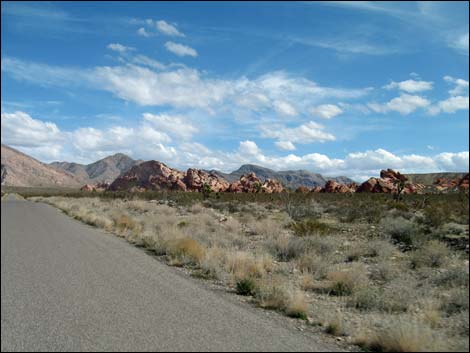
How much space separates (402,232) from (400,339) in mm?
12415

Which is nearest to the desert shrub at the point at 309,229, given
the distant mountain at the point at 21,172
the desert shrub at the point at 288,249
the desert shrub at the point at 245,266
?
the desert shrub at the point at 288,249

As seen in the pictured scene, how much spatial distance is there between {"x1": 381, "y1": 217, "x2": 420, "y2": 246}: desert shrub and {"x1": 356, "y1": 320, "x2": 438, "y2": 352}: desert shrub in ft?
35.2

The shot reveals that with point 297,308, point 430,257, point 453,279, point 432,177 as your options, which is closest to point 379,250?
point 430,257

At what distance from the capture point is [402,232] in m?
17.7

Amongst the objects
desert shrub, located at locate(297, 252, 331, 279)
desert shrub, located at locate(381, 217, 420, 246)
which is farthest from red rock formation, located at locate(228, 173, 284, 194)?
desert shrub, located at locate(297, 252, 331, 279)

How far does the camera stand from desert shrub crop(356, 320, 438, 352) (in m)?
6.01

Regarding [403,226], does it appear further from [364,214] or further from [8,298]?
[8,298]

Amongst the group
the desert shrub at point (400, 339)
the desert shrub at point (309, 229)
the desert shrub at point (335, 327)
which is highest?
the desert shrub at point (309, 229)

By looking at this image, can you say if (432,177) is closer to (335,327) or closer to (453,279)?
(453,279)

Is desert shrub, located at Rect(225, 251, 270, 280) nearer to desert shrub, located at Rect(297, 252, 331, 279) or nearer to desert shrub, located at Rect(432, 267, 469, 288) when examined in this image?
desert shrub, located at Rect(297, 252, 331, 279)

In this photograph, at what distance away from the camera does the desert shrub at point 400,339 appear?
601 centimetres

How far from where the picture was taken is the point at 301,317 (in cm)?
792

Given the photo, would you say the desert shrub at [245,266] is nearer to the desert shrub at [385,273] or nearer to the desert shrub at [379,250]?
the desert shrub at [385,273]

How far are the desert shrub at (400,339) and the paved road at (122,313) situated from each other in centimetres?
80
